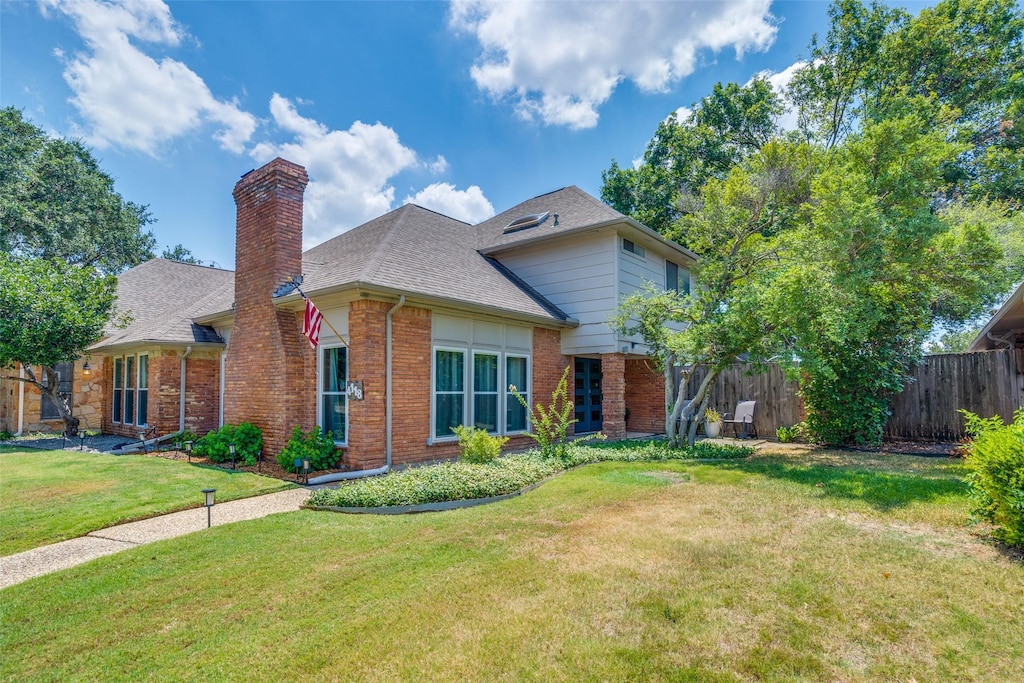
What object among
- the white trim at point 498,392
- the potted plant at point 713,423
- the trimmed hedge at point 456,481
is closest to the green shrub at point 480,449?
the trimmed hedge at point 456,481

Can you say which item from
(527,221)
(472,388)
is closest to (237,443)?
(472,388)

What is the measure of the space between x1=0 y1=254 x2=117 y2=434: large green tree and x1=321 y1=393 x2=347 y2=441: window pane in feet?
28.0

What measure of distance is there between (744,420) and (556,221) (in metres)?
7.06

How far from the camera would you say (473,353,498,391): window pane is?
10391 millimetres

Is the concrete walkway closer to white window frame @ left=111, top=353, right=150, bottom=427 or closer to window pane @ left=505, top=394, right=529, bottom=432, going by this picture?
window pane @ left=505, top=394, right=529, bottom=432

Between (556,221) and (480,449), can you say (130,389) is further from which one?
(556,221)

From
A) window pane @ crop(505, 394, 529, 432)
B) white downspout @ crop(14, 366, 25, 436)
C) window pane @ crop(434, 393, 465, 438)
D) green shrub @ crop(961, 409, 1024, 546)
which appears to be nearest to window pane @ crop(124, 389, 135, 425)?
white downspout @ crop(14, 366, 25, 436)

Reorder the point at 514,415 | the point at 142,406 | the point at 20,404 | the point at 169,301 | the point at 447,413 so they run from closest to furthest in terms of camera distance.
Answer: the point at 447,413 < the point at 514,415 < the point at 142,406 < the point at 20,404 < the point at 169,301

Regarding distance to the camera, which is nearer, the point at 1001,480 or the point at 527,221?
the point at 1001,480

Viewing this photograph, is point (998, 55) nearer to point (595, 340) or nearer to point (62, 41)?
point (595, 340)

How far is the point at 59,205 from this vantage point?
23422 millimetres

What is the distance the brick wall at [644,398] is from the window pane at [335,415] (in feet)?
28.0

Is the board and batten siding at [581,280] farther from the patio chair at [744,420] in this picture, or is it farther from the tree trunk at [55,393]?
the tree trunk at [55,393]

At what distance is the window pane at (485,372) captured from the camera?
10391 mm
